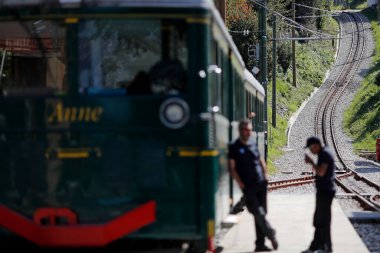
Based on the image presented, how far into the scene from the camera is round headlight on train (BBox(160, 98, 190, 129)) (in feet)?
26.1

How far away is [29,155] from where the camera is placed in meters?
8.15

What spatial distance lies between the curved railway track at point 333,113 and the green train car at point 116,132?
9479 mm

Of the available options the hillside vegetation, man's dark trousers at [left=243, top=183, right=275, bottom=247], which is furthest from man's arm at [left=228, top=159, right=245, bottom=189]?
the hillside vegetation

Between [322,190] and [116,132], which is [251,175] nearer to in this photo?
[322,190]

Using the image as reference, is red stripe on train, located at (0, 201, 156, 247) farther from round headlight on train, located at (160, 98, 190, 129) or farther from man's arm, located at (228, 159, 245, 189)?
man's arm, located at (228, 159, 245, 189)

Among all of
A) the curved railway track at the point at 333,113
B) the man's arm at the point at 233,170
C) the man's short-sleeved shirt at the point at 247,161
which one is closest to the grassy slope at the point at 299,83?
the curved railway track at the point at 333,113

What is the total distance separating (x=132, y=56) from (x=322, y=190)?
11.0 feet

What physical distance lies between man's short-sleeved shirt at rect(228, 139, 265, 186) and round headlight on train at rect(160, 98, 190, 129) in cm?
193

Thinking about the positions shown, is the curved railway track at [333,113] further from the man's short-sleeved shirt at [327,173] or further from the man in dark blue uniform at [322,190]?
the man's short-sleeved shirt at [327,173]

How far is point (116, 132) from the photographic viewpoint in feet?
26.3

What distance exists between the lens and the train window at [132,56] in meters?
8.14

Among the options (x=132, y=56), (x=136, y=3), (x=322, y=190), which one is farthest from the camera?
(x=322, y=190)

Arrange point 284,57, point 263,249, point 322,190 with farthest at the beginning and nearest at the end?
1. point 284,57
2. point 263,249
3. point 322,190

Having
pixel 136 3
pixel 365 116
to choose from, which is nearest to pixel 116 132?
pixel 136 3
